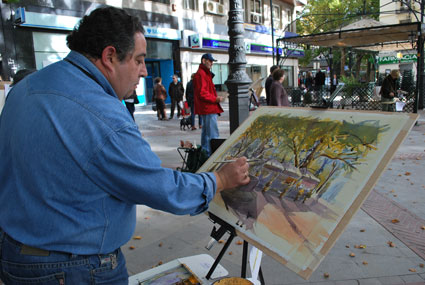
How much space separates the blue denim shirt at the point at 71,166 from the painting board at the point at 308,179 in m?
0.64

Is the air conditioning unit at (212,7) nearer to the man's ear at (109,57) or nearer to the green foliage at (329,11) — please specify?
the green foliage at (329,11)

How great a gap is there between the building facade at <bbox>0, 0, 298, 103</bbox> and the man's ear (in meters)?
7.55

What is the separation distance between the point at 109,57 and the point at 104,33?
0.09 metres

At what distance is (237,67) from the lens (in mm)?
5332

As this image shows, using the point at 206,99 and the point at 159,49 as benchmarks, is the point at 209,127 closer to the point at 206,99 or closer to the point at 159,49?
the point at 206,99

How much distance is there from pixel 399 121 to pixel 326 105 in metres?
0.55

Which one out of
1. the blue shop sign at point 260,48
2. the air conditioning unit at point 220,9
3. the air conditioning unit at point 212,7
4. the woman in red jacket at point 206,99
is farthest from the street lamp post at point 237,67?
the blue shop sign at point 260,48

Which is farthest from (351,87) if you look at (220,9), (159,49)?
(220,9)

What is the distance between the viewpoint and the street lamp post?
5133mm

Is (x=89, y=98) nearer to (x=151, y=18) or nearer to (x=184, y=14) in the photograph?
(x=151, y=18)

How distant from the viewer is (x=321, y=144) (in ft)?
6.15

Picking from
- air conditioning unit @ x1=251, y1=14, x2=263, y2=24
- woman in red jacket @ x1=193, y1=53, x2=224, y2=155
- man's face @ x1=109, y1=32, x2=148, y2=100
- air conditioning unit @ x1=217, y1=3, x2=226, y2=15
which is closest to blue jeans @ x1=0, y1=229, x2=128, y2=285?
man's face @ x1=109, y1=32, x2=148, y2=100

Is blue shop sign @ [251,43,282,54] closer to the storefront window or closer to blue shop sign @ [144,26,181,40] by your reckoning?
blue shop sign @ [144,26,181,40]

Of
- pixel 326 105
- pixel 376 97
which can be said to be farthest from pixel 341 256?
pixel 376 97
